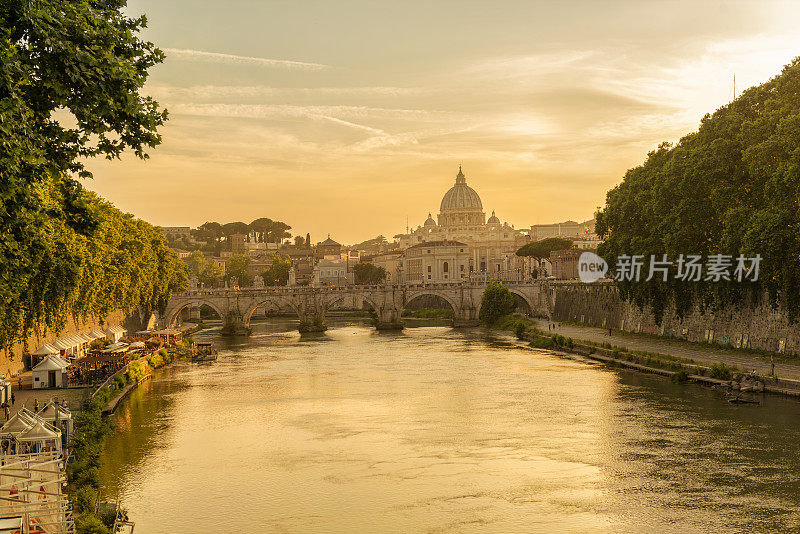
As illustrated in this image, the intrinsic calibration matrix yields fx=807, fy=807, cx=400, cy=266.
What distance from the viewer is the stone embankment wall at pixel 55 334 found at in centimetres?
4287

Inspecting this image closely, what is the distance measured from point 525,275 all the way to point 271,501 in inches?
6186

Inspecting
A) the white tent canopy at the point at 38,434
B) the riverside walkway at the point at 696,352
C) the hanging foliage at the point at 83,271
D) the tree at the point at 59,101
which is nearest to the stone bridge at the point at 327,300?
the hanging foliage at the point at 83,271

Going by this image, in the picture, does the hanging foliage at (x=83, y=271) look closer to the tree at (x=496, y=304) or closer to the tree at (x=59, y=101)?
the tree at (x=59, y=101)

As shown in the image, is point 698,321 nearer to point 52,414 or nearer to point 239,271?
point 52,414

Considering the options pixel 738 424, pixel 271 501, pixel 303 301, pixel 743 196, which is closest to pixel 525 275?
pixel 303 301

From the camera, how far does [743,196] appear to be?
47.5 meters

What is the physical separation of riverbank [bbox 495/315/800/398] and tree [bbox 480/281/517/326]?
26.2 metres

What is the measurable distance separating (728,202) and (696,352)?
1021cm

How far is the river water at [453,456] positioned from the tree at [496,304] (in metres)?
46.2

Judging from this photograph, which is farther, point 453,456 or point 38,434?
point 453,456

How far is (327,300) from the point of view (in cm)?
9862

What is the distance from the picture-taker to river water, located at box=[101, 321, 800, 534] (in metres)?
22.5

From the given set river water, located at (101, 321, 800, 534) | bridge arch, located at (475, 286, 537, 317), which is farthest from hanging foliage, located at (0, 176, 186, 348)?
bridge arch, located at (475, 286, 537, 317)

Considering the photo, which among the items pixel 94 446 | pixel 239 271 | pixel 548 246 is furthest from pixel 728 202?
pixel 239 271
